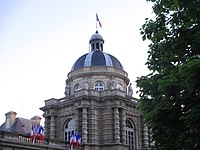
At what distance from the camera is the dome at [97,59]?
→ 46062mm

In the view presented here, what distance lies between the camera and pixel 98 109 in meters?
41.2

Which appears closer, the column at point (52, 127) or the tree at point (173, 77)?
the tree at point (173, 77)

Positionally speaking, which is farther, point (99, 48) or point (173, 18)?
point (99, 48)

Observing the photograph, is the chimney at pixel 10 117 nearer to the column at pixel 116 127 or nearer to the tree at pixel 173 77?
the column at pixel 116 127

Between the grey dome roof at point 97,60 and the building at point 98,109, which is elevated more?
the grey dome roof at point 97,60

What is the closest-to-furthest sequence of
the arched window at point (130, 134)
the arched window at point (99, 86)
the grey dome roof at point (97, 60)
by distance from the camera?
1. the arched window at point (130, 134)
2. the arched window at point (99, 86)
3. the grey dome roof at point (97, 60)

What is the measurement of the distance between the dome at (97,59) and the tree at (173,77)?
1116 inches

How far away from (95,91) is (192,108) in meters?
28.6

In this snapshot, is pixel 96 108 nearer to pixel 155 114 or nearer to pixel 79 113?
pixel 79 113

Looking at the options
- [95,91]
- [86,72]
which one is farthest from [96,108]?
[86,72]

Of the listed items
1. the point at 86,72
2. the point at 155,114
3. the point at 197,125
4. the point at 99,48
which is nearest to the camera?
the point at 197,125

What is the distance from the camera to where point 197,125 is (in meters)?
13.2

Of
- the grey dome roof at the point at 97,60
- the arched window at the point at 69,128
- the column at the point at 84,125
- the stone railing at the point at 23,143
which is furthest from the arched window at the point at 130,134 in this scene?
the stone railing at the point at 23,143

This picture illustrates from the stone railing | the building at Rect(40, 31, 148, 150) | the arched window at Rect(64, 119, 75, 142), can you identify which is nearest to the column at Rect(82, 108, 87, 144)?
the building at Rect(40, 31, 148, 150)
